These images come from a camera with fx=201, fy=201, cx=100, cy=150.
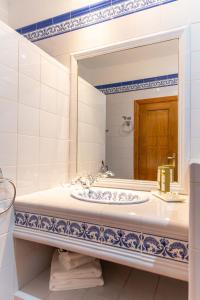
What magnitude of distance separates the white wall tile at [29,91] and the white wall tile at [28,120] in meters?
0.04

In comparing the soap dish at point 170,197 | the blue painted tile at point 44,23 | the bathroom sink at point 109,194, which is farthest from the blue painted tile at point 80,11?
the soap dish at point 170,197

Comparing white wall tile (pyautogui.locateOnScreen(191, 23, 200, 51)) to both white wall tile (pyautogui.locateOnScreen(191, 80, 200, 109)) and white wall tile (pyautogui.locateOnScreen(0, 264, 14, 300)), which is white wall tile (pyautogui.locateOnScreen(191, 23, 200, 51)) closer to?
white wall tile (pyautogui.locateOnScreen(191, 80, 200, 109))

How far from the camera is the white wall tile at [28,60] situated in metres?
1.21

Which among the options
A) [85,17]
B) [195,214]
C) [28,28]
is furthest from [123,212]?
[28,28]

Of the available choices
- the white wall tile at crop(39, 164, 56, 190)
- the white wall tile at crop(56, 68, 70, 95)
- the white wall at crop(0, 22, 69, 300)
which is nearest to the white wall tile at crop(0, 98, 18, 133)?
the white wall at crop(0, 22, 69, 300)

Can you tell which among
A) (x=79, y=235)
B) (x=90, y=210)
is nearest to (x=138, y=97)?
(x=90, y=210)

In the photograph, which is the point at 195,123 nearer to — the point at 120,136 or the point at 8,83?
the point at 120,136

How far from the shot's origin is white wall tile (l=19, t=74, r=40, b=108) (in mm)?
1207

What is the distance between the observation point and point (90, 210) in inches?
36.7

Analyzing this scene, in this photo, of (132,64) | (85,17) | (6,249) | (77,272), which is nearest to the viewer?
(6,249)

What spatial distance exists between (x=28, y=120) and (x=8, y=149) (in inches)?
9.3

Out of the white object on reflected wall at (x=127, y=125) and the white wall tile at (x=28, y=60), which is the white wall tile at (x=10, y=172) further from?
the white object on reflected wall at (x=127, y=125)

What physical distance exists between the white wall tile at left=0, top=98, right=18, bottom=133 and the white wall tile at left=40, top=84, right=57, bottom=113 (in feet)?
0.80

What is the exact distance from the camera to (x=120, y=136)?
4.91 feet
